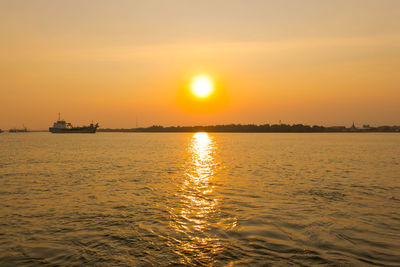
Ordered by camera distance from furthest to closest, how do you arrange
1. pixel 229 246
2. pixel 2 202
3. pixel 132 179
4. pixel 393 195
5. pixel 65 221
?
pixel 132 179 < pixel 393 195 < pixel 2 202 < pixel 65 221 < pixel 229 246

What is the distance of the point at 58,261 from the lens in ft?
29.1

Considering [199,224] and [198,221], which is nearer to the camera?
[199,224]

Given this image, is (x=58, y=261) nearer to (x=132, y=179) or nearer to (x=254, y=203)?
(x=254, y=203)

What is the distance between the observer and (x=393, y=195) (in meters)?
18.4

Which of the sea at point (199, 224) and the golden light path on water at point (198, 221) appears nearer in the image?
the sea at point (199, 224)

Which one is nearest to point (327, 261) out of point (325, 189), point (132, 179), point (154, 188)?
point (325, 189)

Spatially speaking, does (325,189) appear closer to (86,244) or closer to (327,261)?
(327,261)

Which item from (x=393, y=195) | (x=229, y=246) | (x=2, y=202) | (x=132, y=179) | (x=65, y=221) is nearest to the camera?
(x=229, y=246)

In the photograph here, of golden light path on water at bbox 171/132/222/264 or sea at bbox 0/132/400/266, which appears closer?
sea at bbox 0/132/400/266

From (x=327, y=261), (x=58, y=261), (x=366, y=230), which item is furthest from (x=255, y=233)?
(x=58, y=261)

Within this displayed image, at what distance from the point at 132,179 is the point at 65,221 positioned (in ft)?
40.2

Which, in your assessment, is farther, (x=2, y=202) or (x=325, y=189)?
(x=325, y=189)

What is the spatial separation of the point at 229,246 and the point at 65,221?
7.88 m

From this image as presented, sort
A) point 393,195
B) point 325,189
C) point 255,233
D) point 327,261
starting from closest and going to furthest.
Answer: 1. point 327,261
2. point 255,233
3. point 393,195
4. point 325,189
